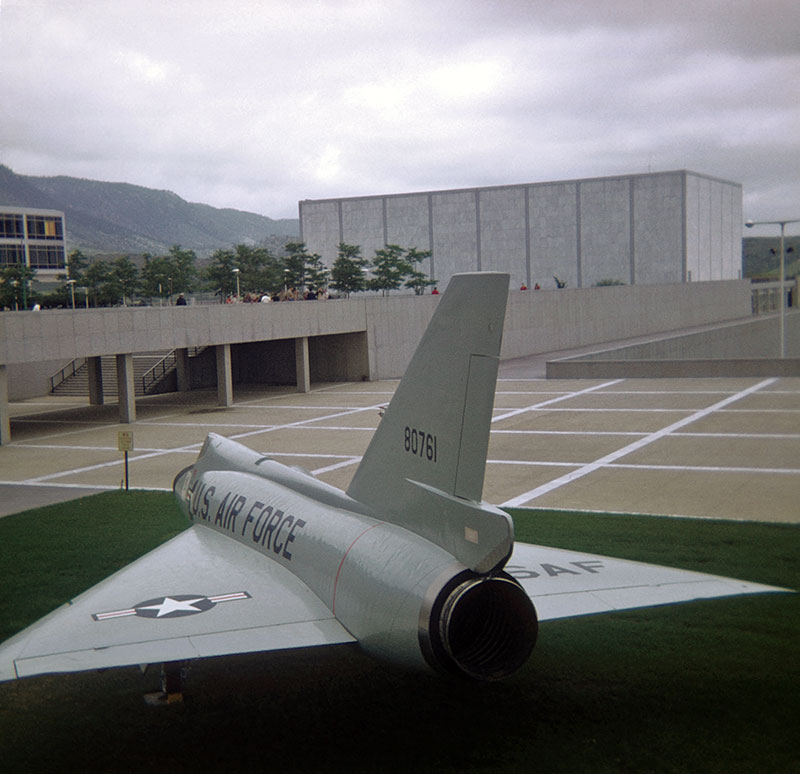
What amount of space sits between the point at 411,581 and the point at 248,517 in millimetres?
4472

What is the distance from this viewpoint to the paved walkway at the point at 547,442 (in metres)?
22.5

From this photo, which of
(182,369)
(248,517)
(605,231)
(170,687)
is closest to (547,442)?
(248,517)

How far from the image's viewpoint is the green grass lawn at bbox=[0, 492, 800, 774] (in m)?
8.95

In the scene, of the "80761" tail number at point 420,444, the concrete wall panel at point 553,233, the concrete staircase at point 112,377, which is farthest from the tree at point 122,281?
the "80761" tail number at point 420,444

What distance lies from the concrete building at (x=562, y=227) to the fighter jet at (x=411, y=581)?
76530mm

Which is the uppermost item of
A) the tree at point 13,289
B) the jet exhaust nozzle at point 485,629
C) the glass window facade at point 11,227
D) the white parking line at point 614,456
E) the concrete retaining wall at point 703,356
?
the glass window facade at point 11,227

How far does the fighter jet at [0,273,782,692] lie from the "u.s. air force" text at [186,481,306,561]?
0.09 metres

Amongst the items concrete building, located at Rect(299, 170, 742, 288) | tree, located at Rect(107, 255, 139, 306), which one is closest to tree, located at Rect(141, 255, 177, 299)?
tree, located at Rect(107, 255, 139, 306)

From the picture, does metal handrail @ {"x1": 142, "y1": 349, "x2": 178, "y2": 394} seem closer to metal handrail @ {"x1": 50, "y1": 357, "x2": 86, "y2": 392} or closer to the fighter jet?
metal handrail @ {"x1": 50, "y1": 357, "x2": 86, "y2": 392}

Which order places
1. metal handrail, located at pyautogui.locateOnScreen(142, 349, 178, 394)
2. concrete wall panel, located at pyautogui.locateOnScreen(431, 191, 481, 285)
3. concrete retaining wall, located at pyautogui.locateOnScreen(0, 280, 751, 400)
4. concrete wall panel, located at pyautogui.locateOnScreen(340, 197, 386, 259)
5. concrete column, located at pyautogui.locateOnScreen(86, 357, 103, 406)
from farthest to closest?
concrete wall panel, located at pyautogui.locateOnScreen(340, 197, 386, 259) < concrete wall panel, located at pyautogui.locateOnScreen(431, 191, 481, 285) < metal handrail, located at pyautogui.locateOnScreen(142, 349, 178, 394) < concrete column, located at pyautogui.locateOnScreen(86, 357, 103, 406) < concrete retaining wall, located at pyautogui.locateOnScreen(0, 280, 751, 400)

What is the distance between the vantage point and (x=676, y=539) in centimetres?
→ 1725

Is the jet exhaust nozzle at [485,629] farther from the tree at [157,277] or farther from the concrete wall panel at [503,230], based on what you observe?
the concrete wall panel at [503,230]

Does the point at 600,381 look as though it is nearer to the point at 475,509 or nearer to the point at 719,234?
the point at 475,509

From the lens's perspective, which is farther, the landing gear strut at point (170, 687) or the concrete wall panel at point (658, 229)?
the concrete wall panel at point (658, 229)
